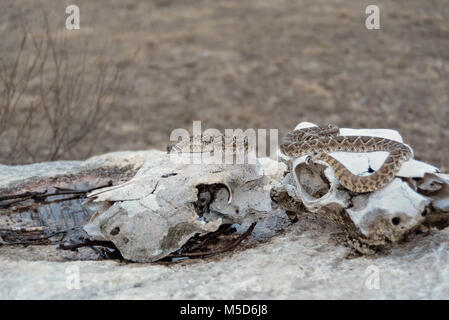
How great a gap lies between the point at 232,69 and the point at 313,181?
23.2ft

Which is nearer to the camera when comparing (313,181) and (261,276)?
(261,276)

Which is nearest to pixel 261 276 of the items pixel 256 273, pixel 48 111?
pixel 256 273

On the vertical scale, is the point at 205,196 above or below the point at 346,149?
below

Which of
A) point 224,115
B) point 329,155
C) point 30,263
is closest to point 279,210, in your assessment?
point 329,155

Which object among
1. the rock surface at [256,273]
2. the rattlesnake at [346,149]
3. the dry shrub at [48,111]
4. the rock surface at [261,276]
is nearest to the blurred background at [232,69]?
the dry shrub at [48,111]

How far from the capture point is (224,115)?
9.33m

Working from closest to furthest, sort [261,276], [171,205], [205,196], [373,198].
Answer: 1. [261,276]
2. [373,198]
3. [171,205]
4. [205,196]

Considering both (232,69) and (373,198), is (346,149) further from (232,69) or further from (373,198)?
(232,69)

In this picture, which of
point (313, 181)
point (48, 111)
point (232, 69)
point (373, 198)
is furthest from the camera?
point (232, 69)

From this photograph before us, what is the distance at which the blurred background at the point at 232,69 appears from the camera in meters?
8.90

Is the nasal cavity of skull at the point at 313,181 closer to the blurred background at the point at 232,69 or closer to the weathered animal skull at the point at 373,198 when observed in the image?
the weathered animal skull at the point at 373,198

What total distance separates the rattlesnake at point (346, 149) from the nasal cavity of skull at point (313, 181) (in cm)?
10

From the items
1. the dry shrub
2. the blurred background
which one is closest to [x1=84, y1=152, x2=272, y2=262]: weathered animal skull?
the dry shrub

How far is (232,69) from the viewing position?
34.2 ft
